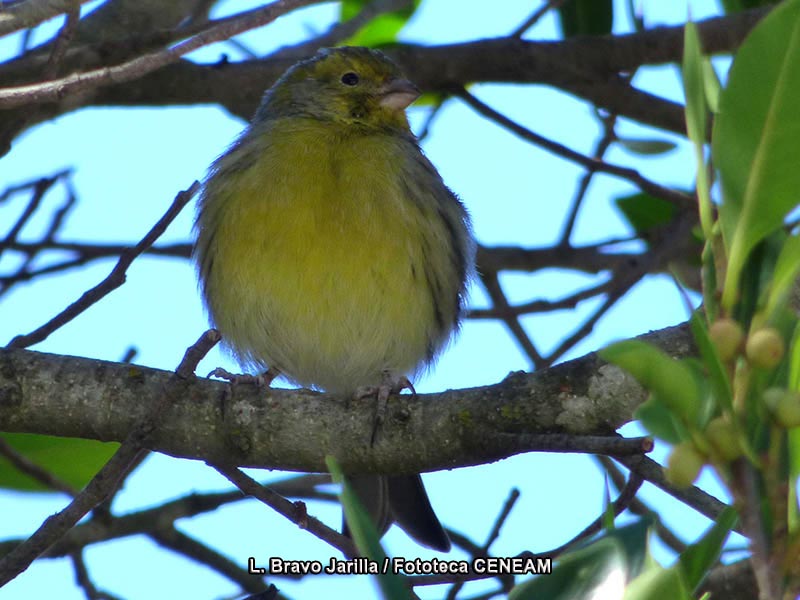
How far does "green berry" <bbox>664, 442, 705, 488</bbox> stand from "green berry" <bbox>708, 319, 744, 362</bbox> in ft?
0.44

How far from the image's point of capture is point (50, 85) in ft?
9.53

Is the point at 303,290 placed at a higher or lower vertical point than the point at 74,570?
higher

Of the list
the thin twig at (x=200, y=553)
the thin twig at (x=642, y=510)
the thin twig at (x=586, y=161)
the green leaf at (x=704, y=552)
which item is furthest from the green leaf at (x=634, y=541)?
the thin twig at (x=586, y=161)

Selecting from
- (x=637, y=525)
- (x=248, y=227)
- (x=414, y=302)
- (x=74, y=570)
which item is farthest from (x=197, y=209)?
(x=637, y=525)

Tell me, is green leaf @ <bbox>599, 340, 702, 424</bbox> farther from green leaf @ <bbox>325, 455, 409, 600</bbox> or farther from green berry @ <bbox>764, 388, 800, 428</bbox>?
green leaf @ <bbox>325, 455, 409, 600</bbox>

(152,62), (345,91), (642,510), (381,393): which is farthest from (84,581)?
(345,91)

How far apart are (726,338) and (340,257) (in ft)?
9.45

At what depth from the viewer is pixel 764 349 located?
1.52 m

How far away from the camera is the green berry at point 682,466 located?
4.98ft

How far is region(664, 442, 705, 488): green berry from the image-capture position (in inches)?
59.7

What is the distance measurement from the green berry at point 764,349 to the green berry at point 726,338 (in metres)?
0.02

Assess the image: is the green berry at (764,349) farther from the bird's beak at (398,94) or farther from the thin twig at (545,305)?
the bird's beak at (398,94)

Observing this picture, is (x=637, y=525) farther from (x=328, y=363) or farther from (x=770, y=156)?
(x=328, y=363)

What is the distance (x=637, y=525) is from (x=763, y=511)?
0.20 metres
